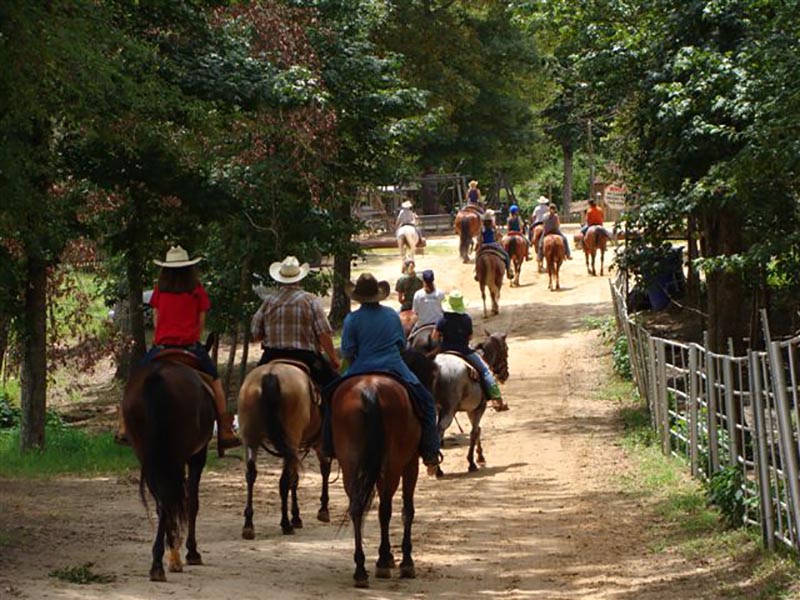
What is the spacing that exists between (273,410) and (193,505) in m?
1.41

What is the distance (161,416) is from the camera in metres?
12.1

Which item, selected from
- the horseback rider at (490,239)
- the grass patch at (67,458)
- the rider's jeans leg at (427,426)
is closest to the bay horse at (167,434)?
the rider's jeans leg at (427,426)

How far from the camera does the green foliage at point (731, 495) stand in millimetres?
13734

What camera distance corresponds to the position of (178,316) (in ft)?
43.2

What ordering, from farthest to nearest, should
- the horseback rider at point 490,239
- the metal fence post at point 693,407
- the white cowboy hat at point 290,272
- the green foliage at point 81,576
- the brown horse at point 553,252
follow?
the brown horse at point 553,252 < the horseback rider at point 490,239 < the metal fence post at point 693,407 < the white cowboy hat at point 290,272 < the green foliage at point 81,576

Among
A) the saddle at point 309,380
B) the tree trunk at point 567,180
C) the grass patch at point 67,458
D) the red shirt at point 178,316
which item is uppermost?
the tree trunk at point 567,180

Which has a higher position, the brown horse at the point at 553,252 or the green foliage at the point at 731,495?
the brown horse at the point at 553,252

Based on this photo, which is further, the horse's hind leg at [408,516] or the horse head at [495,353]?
the horse head at [495,353]

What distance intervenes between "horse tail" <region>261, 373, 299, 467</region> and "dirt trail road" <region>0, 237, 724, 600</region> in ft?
3.10

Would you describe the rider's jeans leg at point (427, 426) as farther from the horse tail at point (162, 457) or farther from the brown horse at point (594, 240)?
the brown horse at point (594, 240)

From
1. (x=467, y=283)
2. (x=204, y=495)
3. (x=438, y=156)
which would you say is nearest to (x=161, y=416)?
(x=204, y=495)

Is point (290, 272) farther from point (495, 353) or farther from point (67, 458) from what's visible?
point (495, 353)

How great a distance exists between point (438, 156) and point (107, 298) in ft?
102

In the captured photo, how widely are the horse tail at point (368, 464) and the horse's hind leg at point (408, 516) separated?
1.76 ft
